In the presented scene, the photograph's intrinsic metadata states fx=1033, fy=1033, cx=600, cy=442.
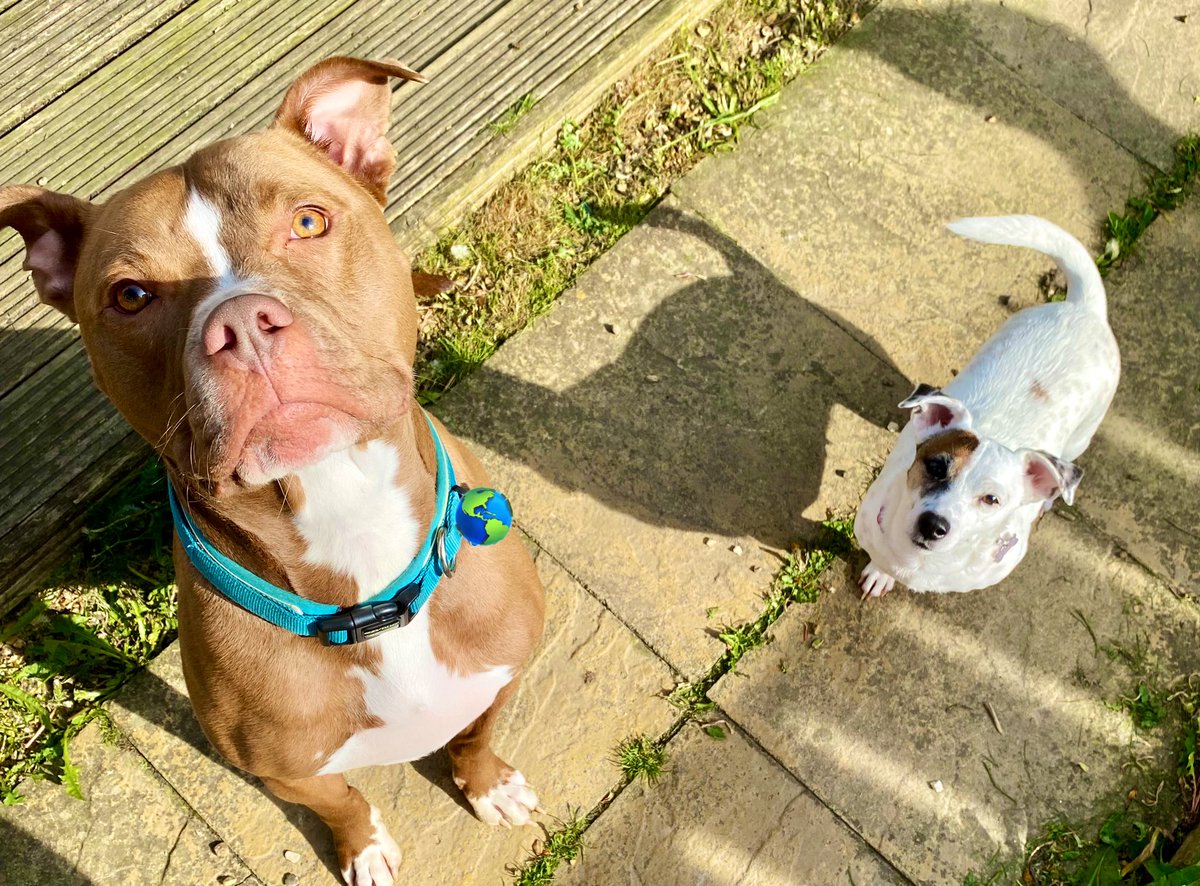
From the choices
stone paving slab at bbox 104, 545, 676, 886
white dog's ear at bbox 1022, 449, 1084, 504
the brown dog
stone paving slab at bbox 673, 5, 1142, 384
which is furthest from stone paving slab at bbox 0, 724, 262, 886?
stone paving slab at bbox 673, 5, 1142, 384

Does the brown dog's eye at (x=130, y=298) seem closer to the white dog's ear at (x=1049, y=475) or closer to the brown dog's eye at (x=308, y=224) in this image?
the brown dog's eye at (x=308, y=224)

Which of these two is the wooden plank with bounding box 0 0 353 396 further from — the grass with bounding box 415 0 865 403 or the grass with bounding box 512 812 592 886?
the grass with bounding box 512 812 592 886

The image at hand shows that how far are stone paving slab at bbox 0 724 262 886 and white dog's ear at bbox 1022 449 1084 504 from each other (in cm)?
298

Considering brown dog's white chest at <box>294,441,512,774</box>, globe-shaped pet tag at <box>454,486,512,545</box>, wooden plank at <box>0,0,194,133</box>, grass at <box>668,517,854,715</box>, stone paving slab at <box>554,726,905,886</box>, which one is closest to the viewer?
brown dog's white chest at <box>294,441,512,774</box>

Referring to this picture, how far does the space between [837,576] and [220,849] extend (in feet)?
8.15

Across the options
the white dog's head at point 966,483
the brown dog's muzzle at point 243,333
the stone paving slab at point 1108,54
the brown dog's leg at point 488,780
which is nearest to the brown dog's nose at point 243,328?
the brown dog's muzzle at point 243,333

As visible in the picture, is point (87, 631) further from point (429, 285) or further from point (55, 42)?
point (55, 42)

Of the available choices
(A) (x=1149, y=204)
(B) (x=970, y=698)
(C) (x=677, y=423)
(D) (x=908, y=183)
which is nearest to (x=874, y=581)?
(B) (x=970, y=698)

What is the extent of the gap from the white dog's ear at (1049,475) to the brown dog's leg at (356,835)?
7.84ft

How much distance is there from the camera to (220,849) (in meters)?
3.60

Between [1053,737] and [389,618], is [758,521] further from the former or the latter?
[389,618]

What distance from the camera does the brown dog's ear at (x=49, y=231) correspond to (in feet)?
7.89

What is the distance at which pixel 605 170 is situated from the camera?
4.75m

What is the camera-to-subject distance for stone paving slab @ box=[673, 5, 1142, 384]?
454 centimetres
